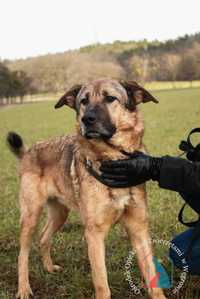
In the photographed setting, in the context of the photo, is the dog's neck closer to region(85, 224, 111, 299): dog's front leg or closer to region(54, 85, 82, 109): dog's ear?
region(54, 85, 82, 109): dog's ear

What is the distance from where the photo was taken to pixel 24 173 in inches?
213

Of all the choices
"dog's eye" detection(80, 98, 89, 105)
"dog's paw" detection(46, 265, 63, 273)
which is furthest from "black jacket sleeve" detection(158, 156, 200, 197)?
"dog's paw" detection(46, 265, 63, 273)

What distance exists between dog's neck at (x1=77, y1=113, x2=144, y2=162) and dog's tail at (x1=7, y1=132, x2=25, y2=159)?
145 centimetres

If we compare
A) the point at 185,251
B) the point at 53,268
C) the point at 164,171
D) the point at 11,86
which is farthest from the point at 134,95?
the point at 11,86

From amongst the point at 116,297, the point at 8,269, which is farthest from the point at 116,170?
the point at 8,269

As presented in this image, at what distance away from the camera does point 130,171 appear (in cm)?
383

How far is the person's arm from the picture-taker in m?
3.73

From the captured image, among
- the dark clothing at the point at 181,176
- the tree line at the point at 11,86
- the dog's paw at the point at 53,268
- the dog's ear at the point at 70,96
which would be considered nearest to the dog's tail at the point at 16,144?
the dog's ear at the point at 70,96

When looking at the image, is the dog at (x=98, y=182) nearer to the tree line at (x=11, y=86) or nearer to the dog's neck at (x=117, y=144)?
the dog's neck at (x=117, y=144)

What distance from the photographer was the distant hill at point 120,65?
100625 millimetres

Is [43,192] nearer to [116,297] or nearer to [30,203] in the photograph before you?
[30,203]

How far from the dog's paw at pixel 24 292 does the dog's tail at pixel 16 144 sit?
5.54ft

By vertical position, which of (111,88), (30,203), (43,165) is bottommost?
(30,203)

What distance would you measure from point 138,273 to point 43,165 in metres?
1.68
